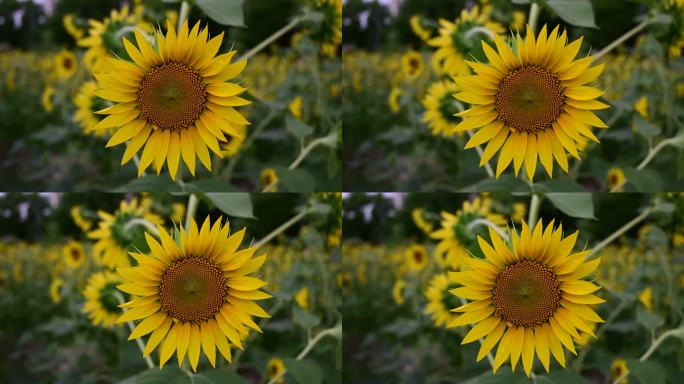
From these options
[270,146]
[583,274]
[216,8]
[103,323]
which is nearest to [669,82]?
[583,274]

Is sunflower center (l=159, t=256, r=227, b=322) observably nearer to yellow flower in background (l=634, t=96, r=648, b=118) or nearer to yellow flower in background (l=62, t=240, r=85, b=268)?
yellow flower in background (l=62, t=240, r=85, b=268)

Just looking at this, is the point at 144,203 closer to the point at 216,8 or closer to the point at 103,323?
the point at 103,323

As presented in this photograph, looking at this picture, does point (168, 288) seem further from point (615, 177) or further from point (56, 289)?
point (615, 177)


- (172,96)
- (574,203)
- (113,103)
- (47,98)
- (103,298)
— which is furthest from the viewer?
(47,98)

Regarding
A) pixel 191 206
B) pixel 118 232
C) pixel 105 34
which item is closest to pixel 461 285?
pixel 191 206

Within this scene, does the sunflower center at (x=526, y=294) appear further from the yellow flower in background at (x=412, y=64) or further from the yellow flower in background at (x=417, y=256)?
the yellow flower in background at (x=412, y=64)

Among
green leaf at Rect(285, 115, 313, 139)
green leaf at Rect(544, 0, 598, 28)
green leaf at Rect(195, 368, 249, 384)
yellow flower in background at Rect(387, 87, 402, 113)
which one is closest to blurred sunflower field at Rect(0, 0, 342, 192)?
green leaf at Rect(285, 115, 313, 139)

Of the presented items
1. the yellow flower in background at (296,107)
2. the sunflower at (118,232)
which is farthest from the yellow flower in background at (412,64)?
the sunflower at (118,232)
